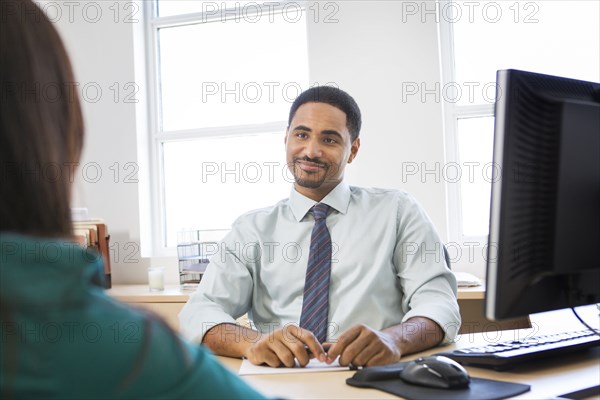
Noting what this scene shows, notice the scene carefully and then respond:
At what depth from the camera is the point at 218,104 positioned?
12.5 feet

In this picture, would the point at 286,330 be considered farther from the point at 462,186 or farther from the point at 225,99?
the point at 225,99

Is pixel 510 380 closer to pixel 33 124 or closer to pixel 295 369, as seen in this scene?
pixel 295 369

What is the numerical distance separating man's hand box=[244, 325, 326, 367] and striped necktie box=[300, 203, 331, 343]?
45 centimetres

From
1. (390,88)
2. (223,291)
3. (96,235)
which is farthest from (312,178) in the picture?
(96,235)

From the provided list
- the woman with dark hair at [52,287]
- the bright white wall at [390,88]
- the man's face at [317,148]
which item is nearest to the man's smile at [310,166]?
the man's face at [317,148]

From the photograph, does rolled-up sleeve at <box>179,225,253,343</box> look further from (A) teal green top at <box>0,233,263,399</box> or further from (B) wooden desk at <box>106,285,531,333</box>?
(A) teal green top at <box>0,233,263,399</box>

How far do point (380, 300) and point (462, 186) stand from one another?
167 cm

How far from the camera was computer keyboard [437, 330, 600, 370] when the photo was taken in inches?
45.6

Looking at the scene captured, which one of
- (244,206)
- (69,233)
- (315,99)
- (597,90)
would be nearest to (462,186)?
(244,206)

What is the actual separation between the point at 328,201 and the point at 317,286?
296 millimetres

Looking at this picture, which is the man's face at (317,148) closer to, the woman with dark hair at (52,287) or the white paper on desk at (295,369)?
the white paper on desk at (295,369)

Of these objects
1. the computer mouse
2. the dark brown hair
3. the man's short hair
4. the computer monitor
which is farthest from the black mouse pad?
the man's short hair

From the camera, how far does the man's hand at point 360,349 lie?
1.26m

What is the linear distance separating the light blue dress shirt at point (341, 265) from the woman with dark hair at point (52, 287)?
120cm
